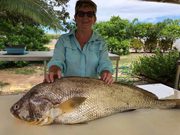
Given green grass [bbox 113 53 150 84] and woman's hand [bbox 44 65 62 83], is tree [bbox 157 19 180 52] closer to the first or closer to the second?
green grass [bbox 113 53 150 84]

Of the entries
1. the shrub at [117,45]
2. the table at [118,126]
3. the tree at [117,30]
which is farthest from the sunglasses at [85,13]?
the tree at [117,30]

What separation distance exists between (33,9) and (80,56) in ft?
10.4

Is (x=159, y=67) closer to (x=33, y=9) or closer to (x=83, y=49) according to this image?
(x=33, y=9)

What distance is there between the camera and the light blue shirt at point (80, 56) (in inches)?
69.9

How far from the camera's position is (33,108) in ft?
3.76

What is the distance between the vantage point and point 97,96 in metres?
1.29

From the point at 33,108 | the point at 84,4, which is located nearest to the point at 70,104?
the point at 33,108

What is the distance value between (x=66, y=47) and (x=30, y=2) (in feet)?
10.2

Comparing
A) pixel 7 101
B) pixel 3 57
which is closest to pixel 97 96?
pixel 7 101

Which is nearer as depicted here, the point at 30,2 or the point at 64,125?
the point at 64,125

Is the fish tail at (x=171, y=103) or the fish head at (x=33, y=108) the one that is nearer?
the fish head at (x=33, y=108)

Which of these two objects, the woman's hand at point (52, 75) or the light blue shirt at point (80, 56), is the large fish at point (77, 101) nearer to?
the woman's hand at point (52, 75)

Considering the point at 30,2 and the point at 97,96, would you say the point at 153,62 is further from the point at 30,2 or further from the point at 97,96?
the point at 97,96

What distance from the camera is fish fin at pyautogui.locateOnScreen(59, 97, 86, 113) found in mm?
1178
